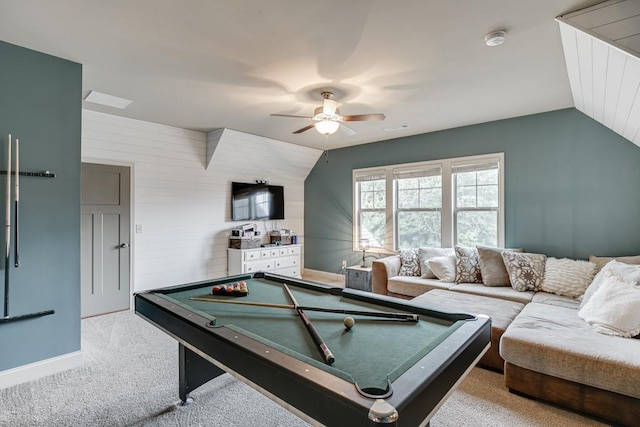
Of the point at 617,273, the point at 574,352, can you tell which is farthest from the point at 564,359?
the point at 617,273

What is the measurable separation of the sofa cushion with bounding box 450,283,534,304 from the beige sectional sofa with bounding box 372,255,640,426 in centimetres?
20

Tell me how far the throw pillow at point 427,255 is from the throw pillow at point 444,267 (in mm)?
134

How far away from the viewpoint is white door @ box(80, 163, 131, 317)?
157 inches

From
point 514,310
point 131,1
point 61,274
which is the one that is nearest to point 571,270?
point 514,310

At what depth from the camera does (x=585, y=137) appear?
3697mm

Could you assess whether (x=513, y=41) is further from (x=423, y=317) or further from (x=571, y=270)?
(x=571, y=270)

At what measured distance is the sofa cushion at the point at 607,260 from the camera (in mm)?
3130

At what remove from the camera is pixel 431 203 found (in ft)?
16.4

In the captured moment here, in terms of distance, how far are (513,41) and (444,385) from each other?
2.40m

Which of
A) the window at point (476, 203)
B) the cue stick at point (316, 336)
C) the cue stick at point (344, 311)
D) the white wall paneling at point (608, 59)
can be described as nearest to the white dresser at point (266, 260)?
the window at point (476, 203)

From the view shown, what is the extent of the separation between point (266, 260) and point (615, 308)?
14.3 ft

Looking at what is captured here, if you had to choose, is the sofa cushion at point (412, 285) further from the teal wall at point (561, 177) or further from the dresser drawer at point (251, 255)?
the dresser drawer at point (251, 255)

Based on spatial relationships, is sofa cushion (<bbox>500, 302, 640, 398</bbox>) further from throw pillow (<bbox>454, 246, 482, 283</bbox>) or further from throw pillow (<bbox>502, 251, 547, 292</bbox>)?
throw pillow (<bbox>454, 246, 482, 283</bbox>)

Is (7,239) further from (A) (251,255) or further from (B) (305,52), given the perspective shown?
(A) (251,255)
